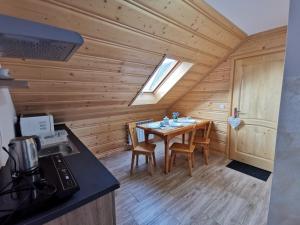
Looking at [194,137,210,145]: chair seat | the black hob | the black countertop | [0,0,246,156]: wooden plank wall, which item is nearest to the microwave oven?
[0,0,246,156]: wooden plank wall

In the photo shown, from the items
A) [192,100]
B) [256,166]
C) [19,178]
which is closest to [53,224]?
[19,178]

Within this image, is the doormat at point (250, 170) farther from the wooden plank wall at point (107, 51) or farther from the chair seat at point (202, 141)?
the wooden plank wall at point (107, 51)

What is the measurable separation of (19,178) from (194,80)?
10.9ft

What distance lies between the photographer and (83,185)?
3.05 feet

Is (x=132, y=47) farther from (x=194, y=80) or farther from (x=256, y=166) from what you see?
(x=256, y=166)

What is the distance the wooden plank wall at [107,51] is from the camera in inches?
54.5

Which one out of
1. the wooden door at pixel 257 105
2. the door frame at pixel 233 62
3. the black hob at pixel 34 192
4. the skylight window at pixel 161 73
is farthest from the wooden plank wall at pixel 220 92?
the black hob at pixel 34 192

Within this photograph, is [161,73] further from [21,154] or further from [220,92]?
[21,154]

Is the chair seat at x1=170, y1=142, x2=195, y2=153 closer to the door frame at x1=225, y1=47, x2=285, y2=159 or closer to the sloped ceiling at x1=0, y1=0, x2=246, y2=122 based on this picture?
the door frame at x1=225, y1=47, x2=285, y2=159

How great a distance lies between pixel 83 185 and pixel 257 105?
3.02 metres

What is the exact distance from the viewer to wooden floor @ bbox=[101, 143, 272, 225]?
5.90 feet

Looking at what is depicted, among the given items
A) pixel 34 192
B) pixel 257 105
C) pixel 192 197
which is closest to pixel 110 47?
pixel 34 192

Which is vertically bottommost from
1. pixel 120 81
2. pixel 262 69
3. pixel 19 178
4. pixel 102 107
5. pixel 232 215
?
pixel 232 215

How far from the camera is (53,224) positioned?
2.41ft
